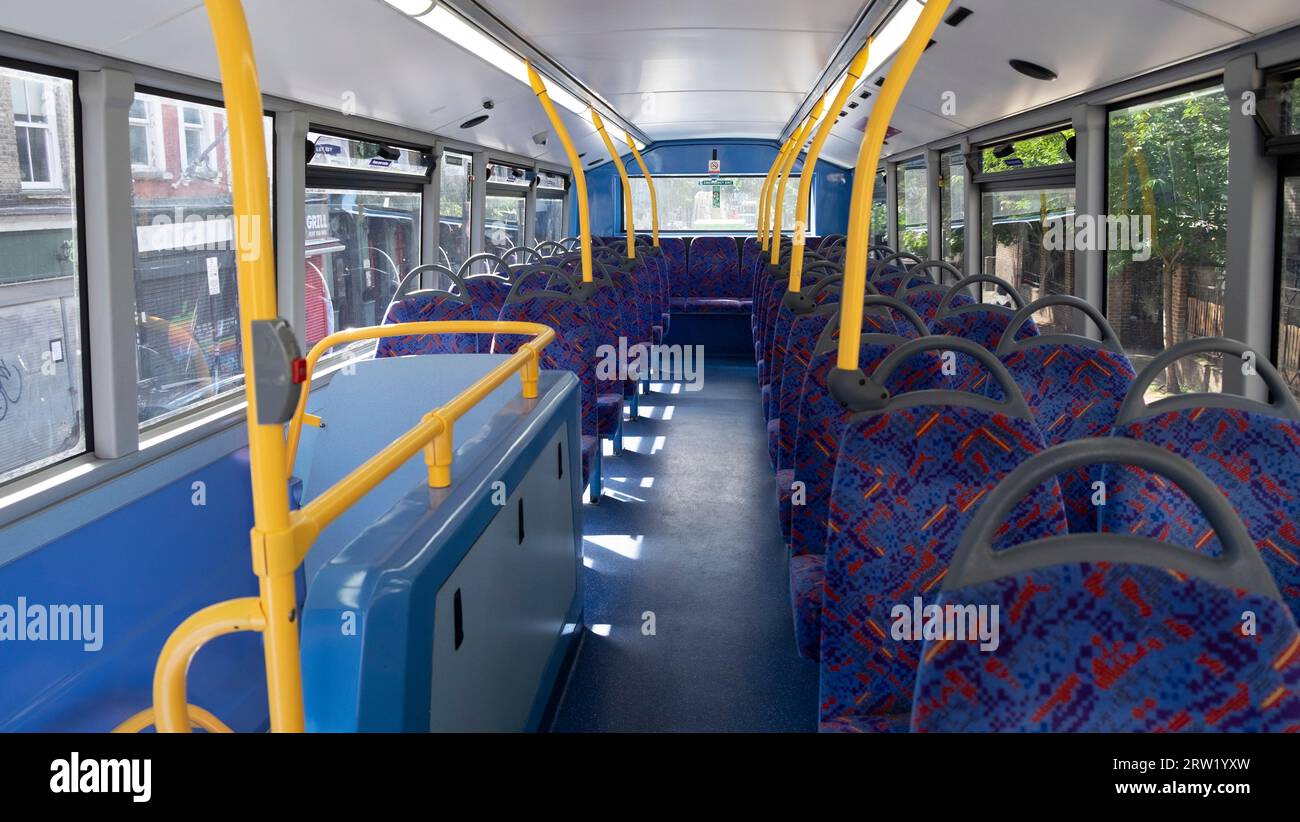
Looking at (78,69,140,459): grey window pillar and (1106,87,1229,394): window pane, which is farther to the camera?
(1106,87,1229,394): window pane

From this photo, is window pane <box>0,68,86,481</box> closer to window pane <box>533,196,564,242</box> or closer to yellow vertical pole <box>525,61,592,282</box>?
yellow vertical pole <box>525,61,592,282</box>

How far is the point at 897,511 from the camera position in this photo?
7.34ft

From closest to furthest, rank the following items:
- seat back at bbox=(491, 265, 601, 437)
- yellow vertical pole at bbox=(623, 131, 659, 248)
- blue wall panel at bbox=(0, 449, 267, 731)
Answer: blue wall panel at bbox=(0, 449, 267, 731) → seat back at bbox=(491, 265, 601, 437) → yellow vertical pole at bbox=(623, 131, 659, 248)

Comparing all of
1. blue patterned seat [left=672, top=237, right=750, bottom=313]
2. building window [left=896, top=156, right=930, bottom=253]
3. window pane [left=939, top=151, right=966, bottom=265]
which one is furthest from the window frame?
blue patterned seat [left=672, top=237, right=750, bottom=313]

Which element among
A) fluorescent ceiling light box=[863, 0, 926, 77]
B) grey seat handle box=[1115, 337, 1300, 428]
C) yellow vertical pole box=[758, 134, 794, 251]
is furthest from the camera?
yellow vertical pole box=[758, 134, 794, 251]

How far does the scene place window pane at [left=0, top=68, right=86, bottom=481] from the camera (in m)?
3.11

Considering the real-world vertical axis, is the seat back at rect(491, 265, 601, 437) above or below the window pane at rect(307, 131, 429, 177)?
below

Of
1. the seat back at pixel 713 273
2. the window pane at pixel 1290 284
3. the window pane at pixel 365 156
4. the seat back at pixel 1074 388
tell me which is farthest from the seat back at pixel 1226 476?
the seat back at pixel 713 273

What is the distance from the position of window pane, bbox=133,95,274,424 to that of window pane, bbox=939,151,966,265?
5961 millimetres

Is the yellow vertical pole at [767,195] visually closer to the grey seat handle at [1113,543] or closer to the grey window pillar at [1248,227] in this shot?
the grey window pillar at [1248,227]

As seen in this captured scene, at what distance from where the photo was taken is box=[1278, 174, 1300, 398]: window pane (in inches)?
148

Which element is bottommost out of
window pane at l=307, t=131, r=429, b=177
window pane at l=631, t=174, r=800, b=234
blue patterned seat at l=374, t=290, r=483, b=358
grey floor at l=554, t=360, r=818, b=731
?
grey floor at l=554, t=360, r=818, b=731

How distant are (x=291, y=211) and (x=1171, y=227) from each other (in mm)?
4320
